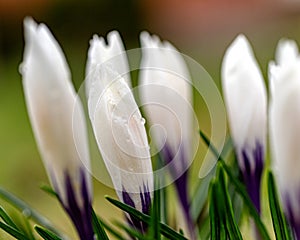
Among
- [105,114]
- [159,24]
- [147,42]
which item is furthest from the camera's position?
[159,24]

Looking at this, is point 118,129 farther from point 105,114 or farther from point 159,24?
point 159,24

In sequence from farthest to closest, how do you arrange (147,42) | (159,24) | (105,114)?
(159,24), (147,42), (105,114)

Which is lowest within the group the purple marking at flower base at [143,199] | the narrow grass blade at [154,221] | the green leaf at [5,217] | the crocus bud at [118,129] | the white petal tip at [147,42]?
the narrow grass blade at [154,221]

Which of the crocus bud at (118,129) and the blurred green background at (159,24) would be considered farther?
the blurred green background at (159,24)

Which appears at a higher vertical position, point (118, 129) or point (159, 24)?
point (159, 24)

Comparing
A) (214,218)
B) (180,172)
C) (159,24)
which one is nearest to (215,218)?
(214,218)

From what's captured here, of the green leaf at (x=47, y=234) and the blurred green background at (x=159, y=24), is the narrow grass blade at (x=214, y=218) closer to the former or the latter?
the green leaf at (x=47, y=234)

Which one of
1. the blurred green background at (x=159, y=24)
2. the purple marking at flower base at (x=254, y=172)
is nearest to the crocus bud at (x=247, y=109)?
the purple marking at flower base at (x=254, y=172)
